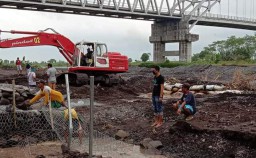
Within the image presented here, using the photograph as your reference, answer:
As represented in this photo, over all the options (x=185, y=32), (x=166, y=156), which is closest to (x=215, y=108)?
(x=166, y=156)

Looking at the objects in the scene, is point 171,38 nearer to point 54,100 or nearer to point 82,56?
point 82,56

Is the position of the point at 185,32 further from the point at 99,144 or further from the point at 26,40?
the point at 99,144

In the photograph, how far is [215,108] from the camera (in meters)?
14.6

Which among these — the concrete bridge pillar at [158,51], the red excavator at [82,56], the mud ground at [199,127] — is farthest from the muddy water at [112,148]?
the concrete bridge pillar at [158,51]

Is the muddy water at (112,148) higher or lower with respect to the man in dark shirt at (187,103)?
lower

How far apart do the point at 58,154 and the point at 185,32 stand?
55608mm

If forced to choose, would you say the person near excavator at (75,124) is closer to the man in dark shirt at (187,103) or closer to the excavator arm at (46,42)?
the man in dark shirt at (187,103)

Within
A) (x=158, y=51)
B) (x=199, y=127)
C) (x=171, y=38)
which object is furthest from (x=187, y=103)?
(x=158, y=51)

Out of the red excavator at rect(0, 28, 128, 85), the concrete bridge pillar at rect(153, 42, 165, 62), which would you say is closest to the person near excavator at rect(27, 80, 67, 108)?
the red excavator at rect(0, 28, 128, 85)

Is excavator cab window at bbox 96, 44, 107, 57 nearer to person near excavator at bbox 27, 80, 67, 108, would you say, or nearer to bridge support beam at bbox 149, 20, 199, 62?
person near excavator at bbox 27, 80, 67, 108

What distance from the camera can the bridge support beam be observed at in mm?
63125

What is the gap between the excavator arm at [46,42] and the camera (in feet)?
65.4

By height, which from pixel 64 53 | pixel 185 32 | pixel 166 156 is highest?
pixel 185 32

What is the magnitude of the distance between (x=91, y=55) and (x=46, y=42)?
8.17 ft
